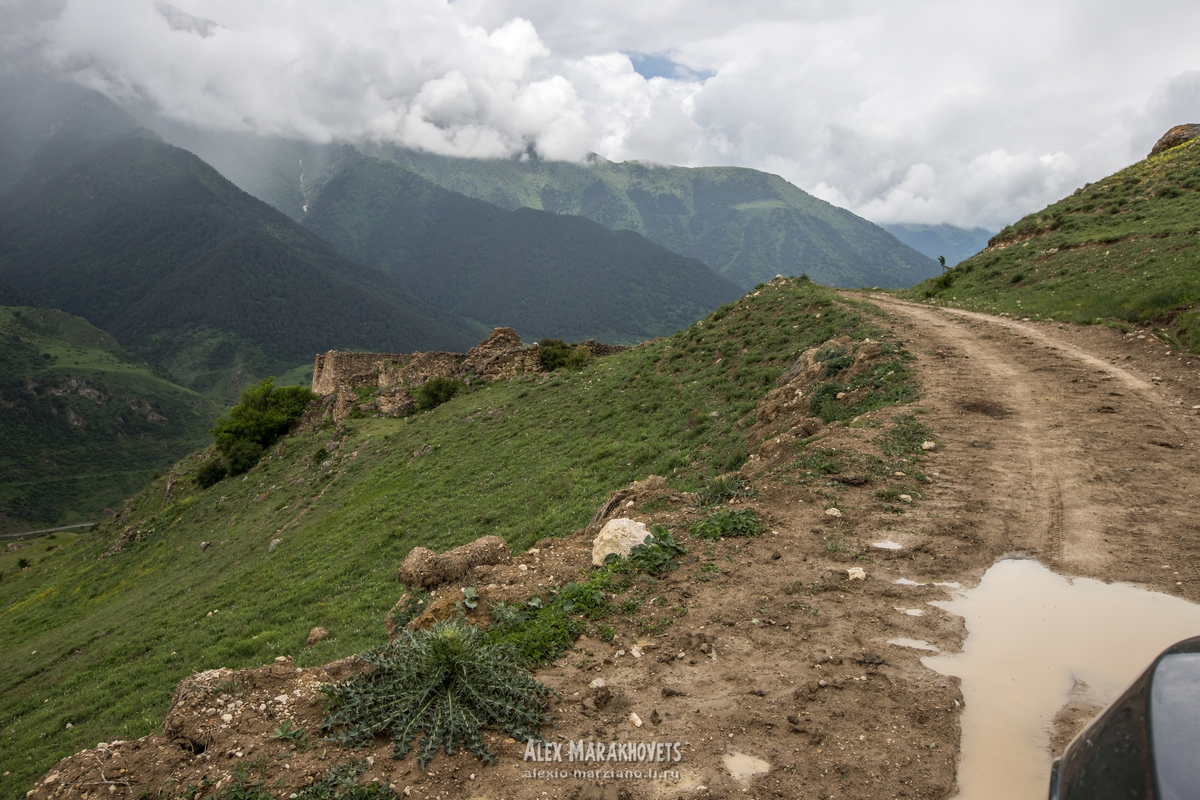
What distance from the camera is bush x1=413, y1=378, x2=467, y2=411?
96.9 ft

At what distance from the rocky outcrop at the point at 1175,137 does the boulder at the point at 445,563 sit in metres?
44.0

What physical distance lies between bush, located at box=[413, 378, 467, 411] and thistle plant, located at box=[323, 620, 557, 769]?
2597 cm

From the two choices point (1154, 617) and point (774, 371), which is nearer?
point (1154, 617)

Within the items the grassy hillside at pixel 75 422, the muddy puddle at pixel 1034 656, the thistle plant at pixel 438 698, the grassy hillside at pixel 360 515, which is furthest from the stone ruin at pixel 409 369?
the grassy hillside at pixel 75 422

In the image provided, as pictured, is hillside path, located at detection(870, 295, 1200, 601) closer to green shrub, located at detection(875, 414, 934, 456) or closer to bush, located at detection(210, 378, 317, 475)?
green shrub, located at detection(875, 414, 934, 456)

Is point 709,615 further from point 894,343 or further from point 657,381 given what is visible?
point 657,381

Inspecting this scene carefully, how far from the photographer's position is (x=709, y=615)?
5.21 m

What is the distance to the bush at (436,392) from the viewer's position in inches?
1163

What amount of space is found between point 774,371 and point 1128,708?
13.2 metres

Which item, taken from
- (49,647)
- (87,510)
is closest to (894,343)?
(49,647)

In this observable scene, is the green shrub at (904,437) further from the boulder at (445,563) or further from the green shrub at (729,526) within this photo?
the boulder at (445,563)

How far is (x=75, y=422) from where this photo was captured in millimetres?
104062

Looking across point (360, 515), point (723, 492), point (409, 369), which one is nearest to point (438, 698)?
point (723, 492)

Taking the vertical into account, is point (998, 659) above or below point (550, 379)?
below
